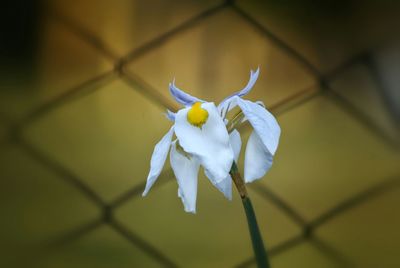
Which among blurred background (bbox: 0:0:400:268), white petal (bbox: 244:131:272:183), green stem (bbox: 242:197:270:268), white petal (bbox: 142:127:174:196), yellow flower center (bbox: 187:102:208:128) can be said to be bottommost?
green stem (bbox: 242:197:270:268)

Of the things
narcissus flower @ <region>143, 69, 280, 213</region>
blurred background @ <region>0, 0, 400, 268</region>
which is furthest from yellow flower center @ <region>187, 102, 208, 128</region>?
blurred background @ <region>0, 0, 400, 268</region>

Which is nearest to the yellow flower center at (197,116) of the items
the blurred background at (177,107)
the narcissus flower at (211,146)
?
the narcissus flower at (211,146)

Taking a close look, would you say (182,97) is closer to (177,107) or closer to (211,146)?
(211,146)

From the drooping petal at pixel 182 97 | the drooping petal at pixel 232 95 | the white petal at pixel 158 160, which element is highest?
the drooping petal at pixel 182 97

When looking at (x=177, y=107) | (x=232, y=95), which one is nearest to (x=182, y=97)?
(x=232, y=95)

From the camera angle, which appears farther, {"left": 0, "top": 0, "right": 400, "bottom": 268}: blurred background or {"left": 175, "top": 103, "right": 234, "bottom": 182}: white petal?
{"left": 0, "top": 0, "right": 400, "bottom": 268}: blurred background

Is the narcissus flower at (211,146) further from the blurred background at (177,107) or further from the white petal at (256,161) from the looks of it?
the blurred background at (177,107)

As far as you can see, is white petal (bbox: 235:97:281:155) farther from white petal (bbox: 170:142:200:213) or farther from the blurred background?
the blurred background
